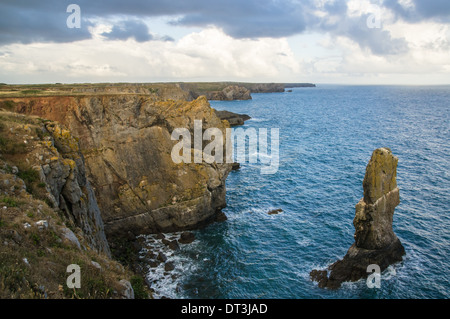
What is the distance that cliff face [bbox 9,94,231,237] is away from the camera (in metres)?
38.4

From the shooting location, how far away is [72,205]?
2203cm

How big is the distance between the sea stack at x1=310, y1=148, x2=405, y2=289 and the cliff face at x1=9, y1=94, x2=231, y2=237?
60.3 ft

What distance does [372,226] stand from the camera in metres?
31.0

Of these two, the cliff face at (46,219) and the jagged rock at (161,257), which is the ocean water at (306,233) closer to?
the jagged rock at (161,257)

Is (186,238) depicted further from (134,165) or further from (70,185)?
(70,185)

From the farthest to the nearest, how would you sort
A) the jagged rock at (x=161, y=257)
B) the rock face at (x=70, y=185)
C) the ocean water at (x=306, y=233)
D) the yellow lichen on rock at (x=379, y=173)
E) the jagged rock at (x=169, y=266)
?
the jagged rock at (x=161, y=257) < the jagged rock at (x=169, y=266) < the yellow lichen on rock at (x=379, y=173) < the ocean water at (x=306, y=233) < the rock face at (x=70, y=185)

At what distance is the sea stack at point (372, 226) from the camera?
102 ft

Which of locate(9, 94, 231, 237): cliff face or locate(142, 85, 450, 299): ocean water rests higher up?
locate(9, 94, 231, 237): cliff face

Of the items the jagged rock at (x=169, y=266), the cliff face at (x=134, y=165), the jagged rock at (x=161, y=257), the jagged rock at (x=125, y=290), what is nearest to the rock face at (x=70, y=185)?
the jagged rock at (x=125, y=290)

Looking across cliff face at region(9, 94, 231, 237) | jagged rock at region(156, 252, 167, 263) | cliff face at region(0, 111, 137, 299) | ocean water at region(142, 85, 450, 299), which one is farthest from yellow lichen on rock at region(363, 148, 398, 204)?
cliff face at region(0, 111, 137, 299)

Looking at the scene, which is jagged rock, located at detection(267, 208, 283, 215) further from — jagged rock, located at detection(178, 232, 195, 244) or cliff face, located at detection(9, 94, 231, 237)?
jagged rock, located at detection(178, 232, 195, 244)

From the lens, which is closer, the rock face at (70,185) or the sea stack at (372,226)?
the rock face at (70,185)

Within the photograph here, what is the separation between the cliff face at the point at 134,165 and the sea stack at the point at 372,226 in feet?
60.3
